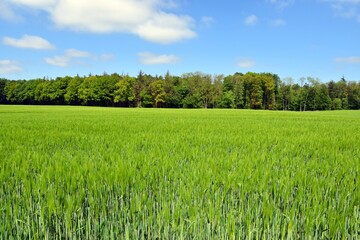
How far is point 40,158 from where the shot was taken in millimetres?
5156

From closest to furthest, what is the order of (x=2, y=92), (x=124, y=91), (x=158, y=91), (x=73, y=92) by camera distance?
(x=124, y=91) < (x=158, y=91) < (x=73, y=92) < (x=2, y=92)

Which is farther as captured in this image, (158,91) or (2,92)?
(2,92)

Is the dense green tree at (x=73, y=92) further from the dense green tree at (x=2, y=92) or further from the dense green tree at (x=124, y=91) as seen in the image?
the dense green tree at (x=2, y=92)

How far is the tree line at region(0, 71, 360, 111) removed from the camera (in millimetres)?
88500

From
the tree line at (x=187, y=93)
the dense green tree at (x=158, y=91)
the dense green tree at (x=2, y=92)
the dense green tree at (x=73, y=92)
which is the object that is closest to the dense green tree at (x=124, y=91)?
the tree line at (x=187, y=93)

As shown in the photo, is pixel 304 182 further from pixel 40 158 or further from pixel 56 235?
pixel 40 158

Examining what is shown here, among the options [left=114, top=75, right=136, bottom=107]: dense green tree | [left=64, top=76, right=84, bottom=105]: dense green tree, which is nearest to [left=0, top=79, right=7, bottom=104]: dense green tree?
[left=64, top=76, right=84, bottom=105]: dense green tree

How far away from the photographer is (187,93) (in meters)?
90.8

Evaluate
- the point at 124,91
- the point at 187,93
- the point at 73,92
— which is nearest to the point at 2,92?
the point at 73,92

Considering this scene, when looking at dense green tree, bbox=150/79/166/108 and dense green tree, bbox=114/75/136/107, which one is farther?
dense green tree, bbox=150/79/166/108

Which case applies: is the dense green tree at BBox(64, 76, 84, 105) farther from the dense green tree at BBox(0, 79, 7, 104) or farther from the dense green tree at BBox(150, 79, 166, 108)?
the dense green tree at BBox(0, 79, 7, 104)

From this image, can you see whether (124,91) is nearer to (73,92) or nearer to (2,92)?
(73,92)

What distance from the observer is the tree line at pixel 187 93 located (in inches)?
3484

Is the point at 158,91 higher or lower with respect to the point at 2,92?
higher
